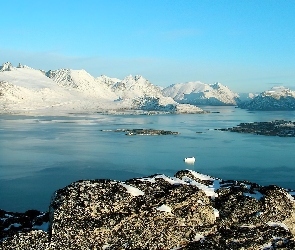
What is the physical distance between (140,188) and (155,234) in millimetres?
2758

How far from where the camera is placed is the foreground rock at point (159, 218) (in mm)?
16484

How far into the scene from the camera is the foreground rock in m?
16.5

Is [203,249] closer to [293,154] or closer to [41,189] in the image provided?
[41,189]

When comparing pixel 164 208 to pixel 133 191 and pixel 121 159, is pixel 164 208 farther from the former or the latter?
pixel 121 159

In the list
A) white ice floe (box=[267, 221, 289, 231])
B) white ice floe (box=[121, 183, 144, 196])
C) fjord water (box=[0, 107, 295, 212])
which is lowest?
fjord water (box=[0, 107, 295, 212])

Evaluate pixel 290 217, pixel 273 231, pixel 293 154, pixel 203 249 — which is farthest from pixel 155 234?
pixel 293 154

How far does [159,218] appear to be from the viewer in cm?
1761

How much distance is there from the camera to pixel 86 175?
5512 centimetres

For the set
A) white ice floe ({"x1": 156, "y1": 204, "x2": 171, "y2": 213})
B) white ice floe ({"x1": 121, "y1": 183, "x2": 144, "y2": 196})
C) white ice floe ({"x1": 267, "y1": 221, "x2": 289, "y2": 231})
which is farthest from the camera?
white ice floe ({"x1": 267, "y1": 221, "x2": 289, "y2": 231})

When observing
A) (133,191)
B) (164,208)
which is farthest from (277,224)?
(133,191)

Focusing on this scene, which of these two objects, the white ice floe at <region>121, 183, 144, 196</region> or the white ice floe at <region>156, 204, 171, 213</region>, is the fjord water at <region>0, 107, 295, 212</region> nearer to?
the white ice floe at <region>121, 183, 144, 196</region>

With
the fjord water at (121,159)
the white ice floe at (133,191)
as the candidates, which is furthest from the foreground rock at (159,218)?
the fjord water at (121,159)

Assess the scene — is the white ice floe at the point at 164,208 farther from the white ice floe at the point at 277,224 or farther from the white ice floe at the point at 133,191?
the white ice floe at the point at 277,224

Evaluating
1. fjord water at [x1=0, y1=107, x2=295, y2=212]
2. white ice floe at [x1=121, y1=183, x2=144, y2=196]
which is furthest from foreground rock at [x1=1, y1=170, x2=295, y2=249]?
fjord water at [x1=0, y1=107, x2=295, y2=212]
